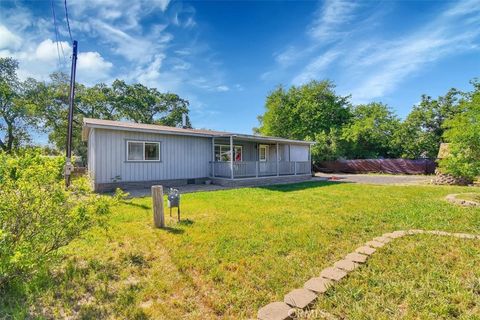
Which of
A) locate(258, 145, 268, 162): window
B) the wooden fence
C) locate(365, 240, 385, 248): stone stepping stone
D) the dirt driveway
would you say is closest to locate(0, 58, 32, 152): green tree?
locate(258, 145, 268, 162): window

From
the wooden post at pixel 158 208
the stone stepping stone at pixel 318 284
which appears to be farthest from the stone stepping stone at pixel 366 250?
the wooden post at pixel 158 208

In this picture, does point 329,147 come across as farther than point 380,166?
Yes

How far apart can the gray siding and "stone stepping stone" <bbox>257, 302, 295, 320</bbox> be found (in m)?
10.1

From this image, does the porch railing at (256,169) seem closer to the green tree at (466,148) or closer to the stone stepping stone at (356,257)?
the green tree at (466,148)

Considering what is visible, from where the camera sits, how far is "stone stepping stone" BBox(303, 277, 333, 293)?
276cm

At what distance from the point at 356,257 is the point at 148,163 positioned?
1027 centimetres

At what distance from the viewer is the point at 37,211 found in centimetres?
279

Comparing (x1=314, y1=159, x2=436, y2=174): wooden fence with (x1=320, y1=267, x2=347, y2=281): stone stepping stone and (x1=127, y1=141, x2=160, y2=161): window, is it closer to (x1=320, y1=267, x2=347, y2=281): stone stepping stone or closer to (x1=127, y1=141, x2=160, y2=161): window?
(x1=127, y1=141, x2=160, y2=161): window

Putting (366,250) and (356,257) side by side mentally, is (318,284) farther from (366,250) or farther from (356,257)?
(366,250)

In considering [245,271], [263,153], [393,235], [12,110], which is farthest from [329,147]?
[12,110]

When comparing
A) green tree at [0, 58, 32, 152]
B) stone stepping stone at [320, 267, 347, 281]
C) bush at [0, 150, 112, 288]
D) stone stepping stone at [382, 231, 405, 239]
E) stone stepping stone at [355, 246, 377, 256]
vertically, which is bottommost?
stone stepping stone at [320, 267, 347, 281]

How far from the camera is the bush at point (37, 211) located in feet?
8.42

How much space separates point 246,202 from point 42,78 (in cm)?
2937

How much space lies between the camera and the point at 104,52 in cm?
1168
